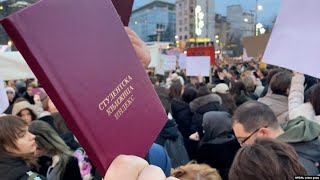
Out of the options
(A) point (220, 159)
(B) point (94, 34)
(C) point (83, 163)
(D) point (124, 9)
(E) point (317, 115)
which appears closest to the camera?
(B) point (94, 34)

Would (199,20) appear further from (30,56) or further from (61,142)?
(30,56)

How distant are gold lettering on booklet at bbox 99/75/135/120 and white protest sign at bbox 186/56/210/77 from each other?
861cm

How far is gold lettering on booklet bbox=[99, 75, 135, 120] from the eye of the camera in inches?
35.0

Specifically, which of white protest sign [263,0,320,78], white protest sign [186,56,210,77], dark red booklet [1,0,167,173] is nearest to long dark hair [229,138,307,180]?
white protest sign [263,0,320,78]

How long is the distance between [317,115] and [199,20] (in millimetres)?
31621

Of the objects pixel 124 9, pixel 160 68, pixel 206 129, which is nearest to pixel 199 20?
pixel 160 68

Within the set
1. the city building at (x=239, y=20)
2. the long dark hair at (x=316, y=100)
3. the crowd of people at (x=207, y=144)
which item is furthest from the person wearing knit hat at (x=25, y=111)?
the city building at (x=239, y=20)

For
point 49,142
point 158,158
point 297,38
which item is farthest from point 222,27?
point 297,38

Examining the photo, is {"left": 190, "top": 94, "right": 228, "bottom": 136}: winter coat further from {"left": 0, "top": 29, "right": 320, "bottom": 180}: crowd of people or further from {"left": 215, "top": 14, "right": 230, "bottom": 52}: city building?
{"left": 215, "top": 14, "right": 230, "bottom": 52}: city building

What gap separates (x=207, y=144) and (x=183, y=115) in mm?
1796

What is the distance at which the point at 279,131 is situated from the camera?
2666mm

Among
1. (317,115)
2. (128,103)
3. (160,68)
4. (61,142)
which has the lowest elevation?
(160,68)

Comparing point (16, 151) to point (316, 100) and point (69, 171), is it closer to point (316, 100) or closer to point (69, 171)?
point (69, 171)

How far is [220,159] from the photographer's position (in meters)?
4.11
